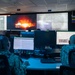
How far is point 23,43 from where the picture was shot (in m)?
3.14

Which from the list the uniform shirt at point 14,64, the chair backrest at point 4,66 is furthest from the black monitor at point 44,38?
the chair backrest at point 4,66

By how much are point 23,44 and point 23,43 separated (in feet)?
0.06

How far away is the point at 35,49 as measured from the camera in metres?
3.20

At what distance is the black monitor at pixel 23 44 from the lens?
312cm

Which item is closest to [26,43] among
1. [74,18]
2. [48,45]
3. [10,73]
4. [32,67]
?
[48,45]

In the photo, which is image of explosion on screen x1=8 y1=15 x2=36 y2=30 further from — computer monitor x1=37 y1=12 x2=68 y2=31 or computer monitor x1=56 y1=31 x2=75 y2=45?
computer monitor x1=56 y1=31 x2=75 y2=45

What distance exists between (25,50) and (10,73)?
62.8 inches

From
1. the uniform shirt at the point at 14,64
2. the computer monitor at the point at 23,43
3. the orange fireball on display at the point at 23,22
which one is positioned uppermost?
the orange fireball on display at the point at 23,22

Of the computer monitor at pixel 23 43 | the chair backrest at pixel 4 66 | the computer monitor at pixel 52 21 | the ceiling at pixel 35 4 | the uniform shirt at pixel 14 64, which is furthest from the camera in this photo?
the computer monitor at pixel 52 21

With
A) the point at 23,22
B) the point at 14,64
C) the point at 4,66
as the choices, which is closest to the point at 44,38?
the point at 14,64

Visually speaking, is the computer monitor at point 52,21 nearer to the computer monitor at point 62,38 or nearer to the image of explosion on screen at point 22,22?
the image of explosion on screen at point 22,22

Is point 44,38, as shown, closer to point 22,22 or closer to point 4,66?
point 4,66

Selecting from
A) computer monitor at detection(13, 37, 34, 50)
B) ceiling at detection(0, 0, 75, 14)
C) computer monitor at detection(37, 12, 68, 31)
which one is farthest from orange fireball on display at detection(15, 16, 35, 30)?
computer monitor at detection(13, 37, 34, 50)

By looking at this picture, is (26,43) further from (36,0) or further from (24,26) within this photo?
(24,26)
